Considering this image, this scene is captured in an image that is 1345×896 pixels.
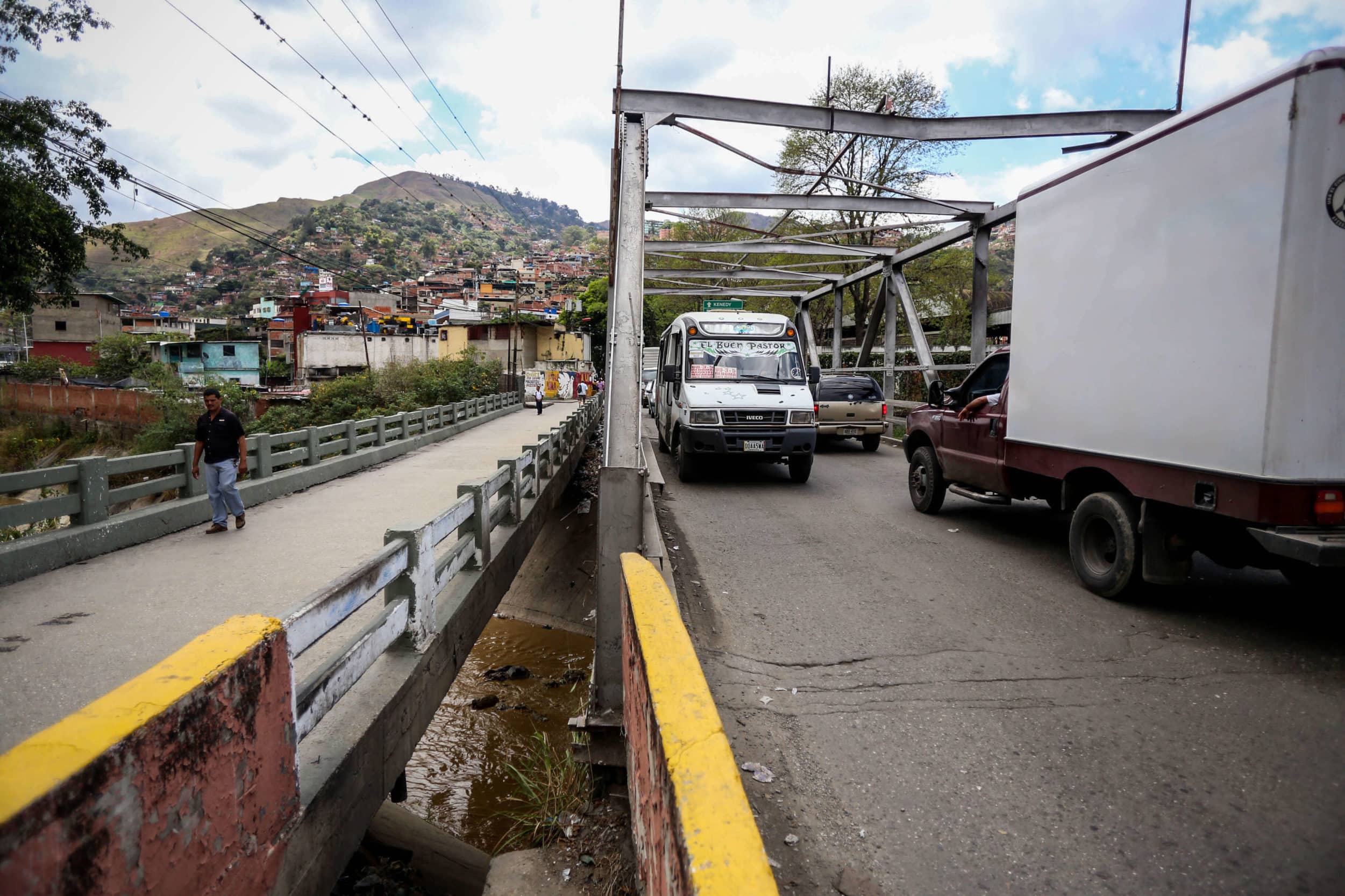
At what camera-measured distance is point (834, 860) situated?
2924mm

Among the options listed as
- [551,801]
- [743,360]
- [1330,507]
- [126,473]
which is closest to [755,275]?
[743,360]

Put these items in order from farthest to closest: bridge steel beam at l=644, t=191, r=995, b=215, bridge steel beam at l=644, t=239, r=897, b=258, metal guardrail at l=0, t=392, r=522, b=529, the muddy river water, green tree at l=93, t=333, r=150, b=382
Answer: green tree at l=93, t=333, r=150, b=382 < bridge steel beam at l=644, t=239, r=897, b=258 < bridge steel beam at l=644, t=191, r=995, b=215 < the muddy river water < metal guardrail at l=0, t=392, r=522, b=529

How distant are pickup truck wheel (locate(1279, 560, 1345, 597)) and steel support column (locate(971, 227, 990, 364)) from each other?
930 centimetres

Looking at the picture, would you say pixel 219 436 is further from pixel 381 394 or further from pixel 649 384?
pixel 381 394

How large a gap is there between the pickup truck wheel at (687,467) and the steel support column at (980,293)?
246 inches

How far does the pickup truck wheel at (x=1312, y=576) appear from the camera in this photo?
4.91 metres

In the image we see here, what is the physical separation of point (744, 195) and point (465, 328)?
53.6m

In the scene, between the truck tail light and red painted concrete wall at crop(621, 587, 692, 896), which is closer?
red painted concrete wall at crop(621, 587, 692, 896)

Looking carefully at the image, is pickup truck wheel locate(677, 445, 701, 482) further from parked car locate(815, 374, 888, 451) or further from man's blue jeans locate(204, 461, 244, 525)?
man's blue jeans locate(204, 461, 244, 525)

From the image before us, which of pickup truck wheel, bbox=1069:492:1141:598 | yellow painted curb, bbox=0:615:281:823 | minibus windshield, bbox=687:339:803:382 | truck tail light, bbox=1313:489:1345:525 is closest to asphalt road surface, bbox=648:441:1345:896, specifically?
pickup truck wheel, bbox=1069:492:1141:598

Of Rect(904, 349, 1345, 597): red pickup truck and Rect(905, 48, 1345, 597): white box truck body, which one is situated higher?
Rect(905, 48, 1345, 597): white box truck body

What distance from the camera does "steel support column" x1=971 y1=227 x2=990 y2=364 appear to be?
1408cm

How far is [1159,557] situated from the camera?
5.32m

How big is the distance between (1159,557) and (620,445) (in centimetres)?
401
